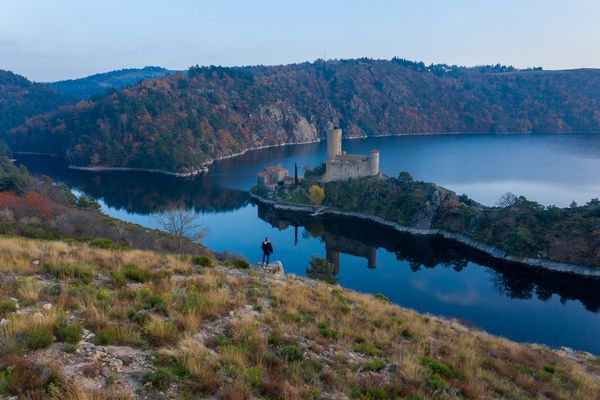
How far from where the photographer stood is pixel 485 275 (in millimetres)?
43938

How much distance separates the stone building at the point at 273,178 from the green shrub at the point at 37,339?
71808 millimetres

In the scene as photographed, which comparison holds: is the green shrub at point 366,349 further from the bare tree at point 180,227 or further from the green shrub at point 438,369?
the bare tree at point 180,227

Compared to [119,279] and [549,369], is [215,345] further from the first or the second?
[549,369]

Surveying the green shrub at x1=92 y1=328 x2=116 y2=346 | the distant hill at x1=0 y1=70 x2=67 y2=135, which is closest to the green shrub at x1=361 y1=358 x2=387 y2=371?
the green shrub at x1=92 y1=328 x2=116 y2=346

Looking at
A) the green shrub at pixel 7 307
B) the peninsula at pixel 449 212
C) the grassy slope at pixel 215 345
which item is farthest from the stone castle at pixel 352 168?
the green shrub at pixel 7 307

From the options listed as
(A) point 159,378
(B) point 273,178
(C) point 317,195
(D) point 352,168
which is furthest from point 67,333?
(B) point 273,178

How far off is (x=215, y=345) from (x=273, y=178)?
7523 centimetres

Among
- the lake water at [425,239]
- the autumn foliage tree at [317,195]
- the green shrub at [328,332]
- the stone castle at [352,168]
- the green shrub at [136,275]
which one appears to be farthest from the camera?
the stone castle at [352,168]

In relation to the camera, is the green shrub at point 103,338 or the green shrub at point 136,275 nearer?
the green shrub at point 103,338

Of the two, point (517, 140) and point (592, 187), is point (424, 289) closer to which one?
point (592, 187)

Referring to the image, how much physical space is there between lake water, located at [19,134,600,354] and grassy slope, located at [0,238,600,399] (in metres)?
25.2

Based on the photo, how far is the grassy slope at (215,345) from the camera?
5715 millimetres

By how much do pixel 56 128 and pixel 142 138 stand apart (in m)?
38.8

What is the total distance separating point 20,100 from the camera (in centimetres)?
17188
